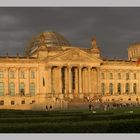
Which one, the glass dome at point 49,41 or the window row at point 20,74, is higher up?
the glass dome at point 49,41

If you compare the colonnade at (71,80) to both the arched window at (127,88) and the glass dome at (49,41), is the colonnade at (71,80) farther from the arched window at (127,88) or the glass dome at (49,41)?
the glass dome at (49,41)

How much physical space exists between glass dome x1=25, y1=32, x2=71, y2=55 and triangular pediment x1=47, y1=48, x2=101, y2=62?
12.0 meters

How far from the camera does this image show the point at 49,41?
364 feet

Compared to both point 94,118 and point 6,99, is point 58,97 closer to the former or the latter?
point 6,99

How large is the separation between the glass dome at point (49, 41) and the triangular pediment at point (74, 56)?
12.0 metres

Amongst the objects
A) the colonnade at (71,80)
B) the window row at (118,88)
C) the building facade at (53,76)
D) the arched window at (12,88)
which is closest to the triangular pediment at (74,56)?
the building facade at (53,76)

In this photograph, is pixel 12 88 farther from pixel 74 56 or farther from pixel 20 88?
pixel 74 56

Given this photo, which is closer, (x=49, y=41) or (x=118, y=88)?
(x=118, y=88)

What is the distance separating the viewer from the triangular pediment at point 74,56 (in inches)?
3832

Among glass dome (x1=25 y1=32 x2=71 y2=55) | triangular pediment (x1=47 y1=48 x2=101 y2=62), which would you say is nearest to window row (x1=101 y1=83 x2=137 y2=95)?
triangular pediment (x1=47 y1=48 x2=101 y2=62)

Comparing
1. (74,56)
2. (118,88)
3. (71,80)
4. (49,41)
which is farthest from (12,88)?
(118,88)

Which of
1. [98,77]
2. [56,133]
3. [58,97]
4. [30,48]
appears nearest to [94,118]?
[56,133]

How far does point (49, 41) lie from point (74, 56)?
1456 centimetres

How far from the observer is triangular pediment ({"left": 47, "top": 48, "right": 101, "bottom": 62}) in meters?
97.3
